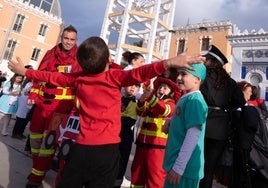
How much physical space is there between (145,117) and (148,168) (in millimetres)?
570

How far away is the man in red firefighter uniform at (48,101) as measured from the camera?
3.06 m

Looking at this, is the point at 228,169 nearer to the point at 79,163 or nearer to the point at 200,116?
the point at 200,116

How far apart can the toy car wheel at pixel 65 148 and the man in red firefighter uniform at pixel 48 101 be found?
101cm

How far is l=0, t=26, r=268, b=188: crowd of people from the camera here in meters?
1.97

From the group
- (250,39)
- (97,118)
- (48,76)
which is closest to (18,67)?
(48,76)

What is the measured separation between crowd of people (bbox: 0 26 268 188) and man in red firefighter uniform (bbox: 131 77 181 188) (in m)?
0.01

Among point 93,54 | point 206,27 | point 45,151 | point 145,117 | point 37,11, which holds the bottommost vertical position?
point 45,151

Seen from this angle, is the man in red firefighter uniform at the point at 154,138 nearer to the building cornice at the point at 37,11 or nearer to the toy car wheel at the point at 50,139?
the toy car wheel at the point at 50,139

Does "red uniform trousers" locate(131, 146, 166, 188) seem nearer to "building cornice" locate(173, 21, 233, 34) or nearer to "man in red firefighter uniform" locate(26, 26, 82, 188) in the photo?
"man in red firefighter uniform" locate(26, 26, 82, 188)

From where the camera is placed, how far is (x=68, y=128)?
7.17 ft

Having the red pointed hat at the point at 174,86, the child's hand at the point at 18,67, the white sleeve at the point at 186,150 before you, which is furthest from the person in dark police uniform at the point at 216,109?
the child's hand at the point at 18,67

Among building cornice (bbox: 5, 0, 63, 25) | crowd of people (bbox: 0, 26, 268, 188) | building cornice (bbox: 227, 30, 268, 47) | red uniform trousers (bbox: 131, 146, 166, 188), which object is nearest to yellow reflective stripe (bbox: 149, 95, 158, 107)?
crowd of people (bbox: 0, 26, 268, 188)

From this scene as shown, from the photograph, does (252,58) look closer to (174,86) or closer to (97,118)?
(174,86)

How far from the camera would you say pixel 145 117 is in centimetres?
313
